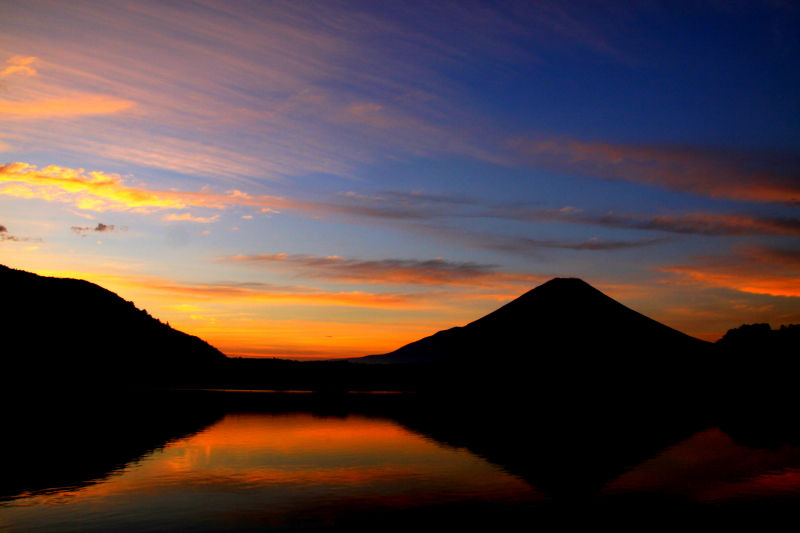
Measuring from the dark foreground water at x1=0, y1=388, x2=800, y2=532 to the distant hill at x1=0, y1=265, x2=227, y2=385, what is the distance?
2553 inches

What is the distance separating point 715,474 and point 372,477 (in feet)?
55.0

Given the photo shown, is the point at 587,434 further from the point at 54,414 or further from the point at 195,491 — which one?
the point at 54,414

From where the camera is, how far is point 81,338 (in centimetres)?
11544

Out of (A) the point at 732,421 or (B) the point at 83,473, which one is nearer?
(B) the point at 83,473

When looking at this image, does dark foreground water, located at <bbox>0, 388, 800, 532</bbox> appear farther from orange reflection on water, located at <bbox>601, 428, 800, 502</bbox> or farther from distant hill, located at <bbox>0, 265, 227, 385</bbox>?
distant hill, located at <bbox>0, 265, 227, 385</bbox>

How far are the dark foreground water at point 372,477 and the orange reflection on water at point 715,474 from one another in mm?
110

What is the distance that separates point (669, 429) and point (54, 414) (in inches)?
1967

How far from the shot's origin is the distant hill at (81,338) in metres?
104

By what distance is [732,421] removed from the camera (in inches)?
2339

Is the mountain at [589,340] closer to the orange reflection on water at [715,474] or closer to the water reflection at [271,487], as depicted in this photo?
the orange reflection on water at [715,474]

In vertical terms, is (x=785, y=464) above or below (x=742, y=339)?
below

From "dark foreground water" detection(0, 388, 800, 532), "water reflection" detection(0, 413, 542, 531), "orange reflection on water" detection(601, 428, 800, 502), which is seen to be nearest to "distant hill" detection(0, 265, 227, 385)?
"dark foreground water" detection(0, 388, 800, 532)

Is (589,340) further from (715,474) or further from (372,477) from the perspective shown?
(372,477)

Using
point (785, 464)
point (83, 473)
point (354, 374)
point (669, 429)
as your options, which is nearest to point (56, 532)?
point (83, 473)
